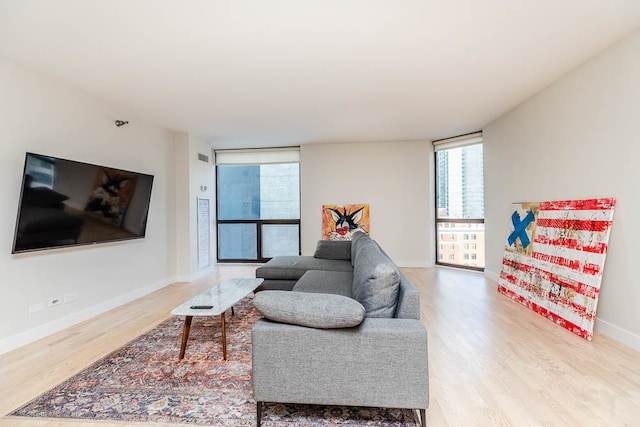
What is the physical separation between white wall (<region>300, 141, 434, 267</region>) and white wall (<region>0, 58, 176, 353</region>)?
2821 millimetres

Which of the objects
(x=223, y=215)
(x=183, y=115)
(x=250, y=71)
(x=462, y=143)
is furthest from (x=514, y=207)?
(x=223, y=215)

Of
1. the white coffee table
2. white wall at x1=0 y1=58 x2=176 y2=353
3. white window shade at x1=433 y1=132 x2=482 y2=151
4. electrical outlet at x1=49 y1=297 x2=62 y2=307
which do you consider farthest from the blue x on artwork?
electrical outlet at x1=49 y1=297 x2=62 y2=307

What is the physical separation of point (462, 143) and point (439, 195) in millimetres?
1094

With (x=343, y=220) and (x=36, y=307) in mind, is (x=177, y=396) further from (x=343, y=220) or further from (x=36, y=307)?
(x=343, y=220)

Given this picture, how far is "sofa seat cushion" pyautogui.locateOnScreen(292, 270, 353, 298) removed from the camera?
2.93 m

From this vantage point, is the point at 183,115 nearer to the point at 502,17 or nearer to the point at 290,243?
the point at 290,243

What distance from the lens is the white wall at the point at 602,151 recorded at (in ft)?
8.42

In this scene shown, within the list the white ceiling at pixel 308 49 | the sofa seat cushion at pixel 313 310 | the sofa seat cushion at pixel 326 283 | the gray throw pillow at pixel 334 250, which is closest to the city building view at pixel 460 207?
the white ceiling at pixel 308 49

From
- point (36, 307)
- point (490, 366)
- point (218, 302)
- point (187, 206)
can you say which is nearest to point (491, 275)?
point (490, 366)

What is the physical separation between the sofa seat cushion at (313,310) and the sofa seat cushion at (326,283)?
122 cm

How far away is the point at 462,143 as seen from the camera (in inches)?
225

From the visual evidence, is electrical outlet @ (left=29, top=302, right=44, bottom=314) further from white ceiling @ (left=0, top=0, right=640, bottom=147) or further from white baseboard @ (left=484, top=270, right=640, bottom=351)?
white baseboard @ (left=484, top=270, right=640, bottom=351)

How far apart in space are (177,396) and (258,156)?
526 cm

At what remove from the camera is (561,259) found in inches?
127
